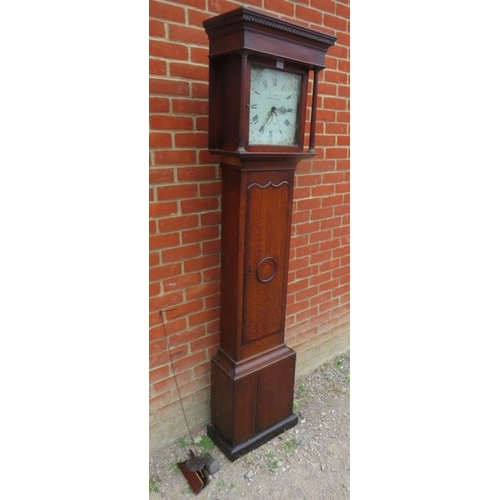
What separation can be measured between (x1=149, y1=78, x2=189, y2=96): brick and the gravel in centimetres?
174

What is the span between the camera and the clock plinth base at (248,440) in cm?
183

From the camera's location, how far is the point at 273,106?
4.74 feet

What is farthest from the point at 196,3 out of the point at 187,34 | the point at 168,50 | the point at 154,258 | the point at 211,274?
the point at 211,274

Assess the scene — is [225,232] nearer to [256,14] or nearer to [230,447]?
[256,14]

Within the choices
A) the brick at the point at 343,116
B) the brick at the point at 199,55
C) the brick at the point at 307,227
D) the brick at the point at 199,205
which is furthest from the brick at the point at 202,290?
the brick at the point at 343,116

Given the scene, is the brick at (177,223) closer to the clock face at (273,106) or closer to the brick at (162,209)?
the brick at (162,209)

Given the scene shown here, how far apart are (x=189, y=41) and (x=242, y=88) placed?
417 millimetres

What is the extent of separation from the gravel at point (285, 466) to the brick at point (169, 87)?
1.74m

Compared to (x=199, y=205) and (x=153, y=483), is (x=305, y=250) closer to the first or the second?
(x=199, y=205)

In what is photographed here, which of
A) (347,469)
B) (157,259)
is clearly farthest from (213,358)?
(347,469)

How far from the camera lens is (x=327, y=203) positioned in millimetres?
2381

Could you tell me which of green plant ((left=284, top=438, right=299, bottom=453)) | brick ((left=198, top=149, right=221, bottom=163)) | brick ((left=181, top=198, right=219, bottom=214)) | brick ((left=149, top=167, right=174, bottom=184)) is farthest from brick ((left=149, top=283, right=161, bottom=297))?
green plant ((left=284, top=438, right=299, bottom=453))

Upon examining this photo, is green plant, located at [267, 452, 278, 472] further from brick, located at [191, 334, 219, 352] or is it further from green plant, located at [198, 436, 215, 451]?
brick, located at [191, 334, 219, 352]

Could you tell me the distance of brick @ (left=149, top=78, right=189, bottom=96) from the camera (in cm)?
146
